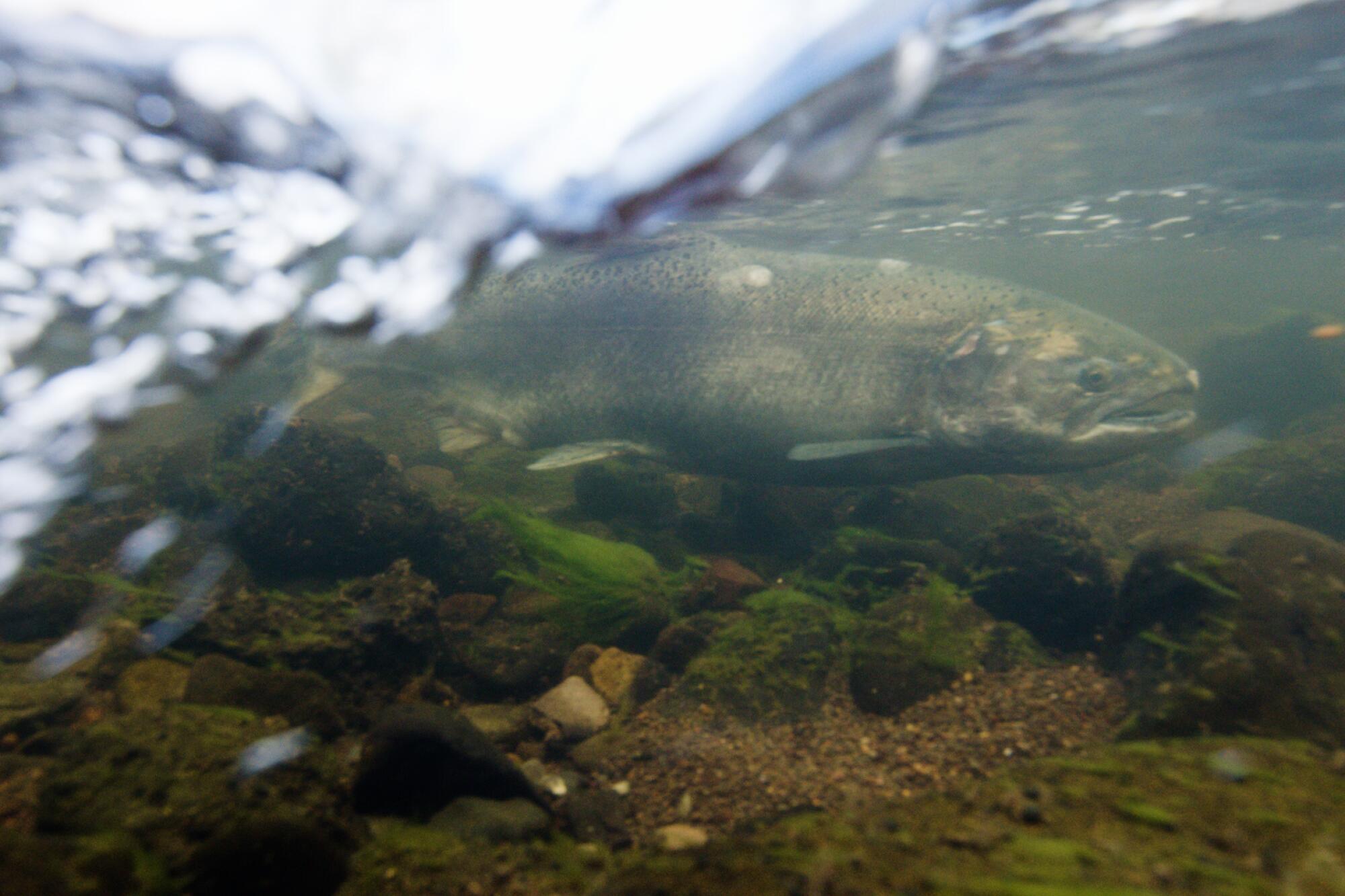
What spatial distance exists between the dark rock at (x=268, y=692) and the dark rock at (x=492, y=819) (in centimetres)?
97

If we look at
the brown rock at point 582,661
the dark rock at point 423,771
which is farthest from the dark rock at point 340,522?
the dark rock at point 423,771

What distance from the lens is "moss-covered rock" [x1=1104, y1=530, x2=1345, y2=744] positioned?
8.27 feet

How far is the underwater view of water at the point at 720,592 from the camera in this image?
1925mm

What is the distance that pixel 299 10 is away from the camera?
3684mm

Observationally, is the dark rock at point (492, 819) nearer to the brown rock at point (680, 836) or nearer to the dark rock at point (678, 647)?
the brown rock at point (680, 836)

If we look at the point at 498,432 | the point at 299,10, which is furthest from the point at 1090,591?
the point at 299,10

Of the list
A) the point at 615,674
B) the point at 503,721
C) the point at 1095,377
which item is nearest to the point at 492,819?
the point at 503,721

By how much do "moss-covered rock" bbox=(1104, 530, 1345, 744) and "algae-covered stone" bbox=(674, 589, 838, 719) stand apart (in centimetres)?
158

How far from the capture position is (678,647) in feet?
13.0

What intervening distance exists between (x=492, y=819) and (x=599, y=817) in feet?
1.56

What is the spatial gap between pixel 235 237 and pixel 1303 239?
4118cm

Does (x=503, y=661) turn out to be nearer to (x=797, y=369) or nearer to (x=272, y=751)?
(x=272, y=751)

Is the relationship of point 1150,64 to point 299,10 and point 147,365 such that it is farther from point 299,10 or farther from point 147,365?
point 147,365

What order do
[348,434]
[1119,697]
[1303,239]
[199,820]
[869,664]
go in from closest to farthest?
[199,820]
[1119,697]
[869,664]
[348,434]
[1303,239]
